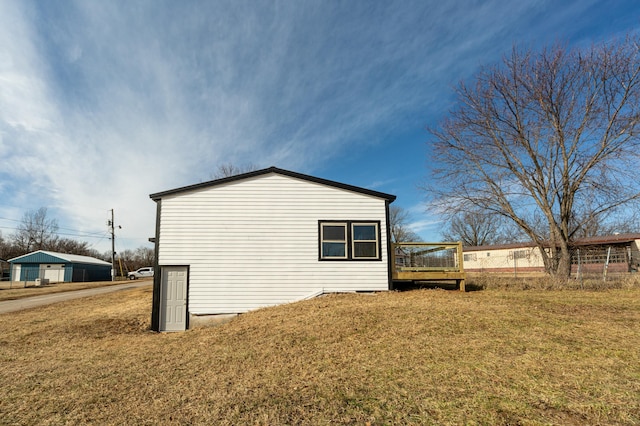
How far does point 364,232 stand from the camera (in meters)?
11.5

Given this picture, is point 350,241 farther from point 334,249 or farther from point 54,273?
point 54,273

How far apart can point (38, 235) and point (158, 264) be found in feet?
217

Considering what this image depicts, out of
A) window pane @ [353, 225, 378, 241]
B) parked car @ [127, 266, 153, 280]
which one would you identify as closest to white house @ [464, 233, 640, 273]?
window pane @ [353, 225, 378, 241]

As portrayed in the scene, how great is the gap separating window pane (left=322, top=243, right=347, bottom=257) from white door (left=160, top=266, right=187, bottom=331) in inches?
182

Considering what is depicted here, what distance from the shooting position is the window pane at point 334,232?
11414 millimetres

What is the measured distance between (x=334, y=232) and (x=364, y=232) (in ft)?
3.41

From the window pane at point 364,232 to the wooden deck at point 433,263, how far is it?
3.10ft

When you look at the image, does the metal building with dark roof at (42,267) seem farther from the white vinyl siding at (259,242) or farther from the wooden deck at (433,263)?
the wooden deck at (433,263)

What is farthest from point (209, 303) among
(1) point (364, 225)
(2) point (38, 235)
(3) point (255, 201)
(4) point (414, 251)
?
(2) point (38, 235)

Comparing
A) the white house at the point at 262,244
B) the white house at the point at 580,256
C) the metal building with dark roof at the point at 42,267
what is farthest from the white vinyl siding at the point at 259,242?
the metal building with dark roof at the point at 42,267

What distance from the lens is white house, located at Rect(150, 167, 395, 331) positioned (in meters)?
10.8

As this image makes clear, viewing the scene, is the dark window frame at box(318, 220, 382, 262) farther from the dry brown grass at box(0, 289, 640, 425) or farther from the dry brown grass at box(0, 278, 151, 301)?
the dry brown grass at box(0, 278, 151, 301)

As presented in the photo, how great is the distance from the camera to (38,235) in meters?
59.5

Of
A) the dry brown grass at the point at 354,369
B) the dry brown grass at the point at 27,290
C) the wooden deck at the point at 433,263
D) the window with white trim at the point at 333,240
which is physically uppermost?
the window with white trim at the point at 333,240
